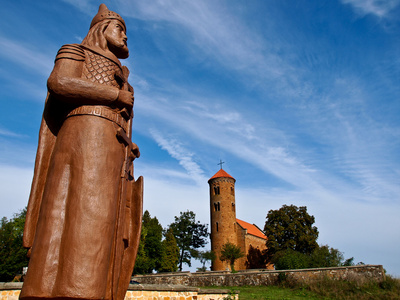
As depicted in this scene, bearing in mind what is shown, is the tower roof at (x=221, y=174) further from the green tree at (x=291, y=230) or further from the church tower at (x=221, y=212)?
the green tree at (x=291, y=230)

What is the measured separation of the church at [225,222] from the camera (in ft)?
160

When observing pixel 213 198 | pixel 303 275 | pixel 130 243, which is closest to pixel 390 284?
pixel 303 275

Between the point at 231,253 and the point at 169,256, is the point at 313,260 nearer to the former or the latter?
the point at 231,253

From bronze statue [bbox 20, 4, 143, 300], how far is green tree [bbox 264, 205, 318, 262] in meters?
39.9

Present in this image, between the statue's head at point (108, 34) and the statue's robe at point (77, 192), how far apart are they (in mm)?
306

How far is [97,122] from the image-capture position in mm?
3139

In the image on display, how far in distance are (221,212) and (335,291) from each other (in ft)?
115

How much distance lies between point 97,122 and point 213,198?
5025cm

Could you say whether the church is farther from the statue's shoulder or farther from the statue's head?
the statue's shoulder

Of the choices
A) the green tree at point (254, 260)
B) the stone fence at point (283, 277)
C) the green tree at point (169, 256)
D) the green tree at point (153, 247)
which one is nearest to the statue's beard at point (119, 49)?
the stone fence at point (283, 277)

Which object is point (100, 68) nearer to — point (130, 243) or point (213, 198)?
point (130, 243)

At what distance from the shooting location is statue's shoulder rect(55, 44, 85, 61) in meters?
3.35

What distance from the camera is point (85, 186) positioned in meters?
2.85

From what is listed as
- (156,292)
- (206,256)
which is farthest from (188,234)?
(156,292)
